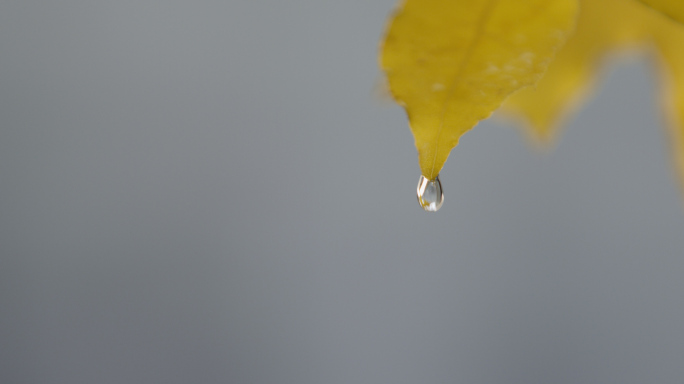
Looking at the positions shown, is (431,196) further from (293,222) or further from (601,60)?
(293,222)

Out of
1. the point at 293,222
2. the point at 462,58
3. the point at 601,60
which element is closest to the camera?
the point at 462,58

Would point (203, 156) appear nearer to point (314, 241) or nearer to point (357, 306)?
point (314, 241)

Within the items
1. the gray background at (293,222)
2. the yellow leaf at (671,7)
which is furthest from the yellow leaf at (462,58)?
the gray background at (293,222)

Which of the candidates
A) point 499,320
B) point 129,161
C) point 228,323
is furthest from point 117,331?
point 499,320

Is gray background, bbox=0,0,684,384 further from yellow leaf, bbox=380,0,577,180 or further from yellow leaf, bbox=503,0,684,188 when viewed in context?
yellow leaf, bbox=380,0,577,180

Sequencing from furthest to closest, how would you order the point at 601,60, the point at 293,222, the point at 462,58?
1. the point at 293,222
2. the point at 601,60
3. the point at 462,58

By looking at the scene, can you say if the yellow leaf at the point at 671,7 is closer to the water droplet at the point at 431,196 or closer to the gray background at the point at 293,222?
the water droplet at the point at 431,196

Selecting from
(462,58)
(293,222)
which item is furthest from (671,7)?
(293,222)
